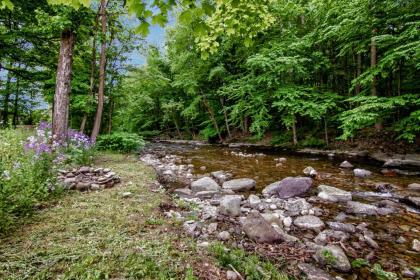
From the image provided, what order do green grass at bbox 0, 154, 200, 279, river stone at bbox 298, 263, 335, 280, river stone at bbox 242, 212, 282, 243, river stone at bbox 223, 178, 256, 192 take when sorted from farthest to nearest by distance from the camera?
river stone at bbox 223, 178, 256, 192
river stone at bbox 242, 212, 282, 243
river stone at bbox 298, 263, 335, 280
green grass at bbox 0, 154, 200, 279

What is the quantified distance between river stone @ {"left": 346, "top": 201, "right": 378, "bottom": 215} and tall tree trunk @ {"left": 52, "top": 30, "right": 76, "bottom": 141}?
Result: 8.15 m

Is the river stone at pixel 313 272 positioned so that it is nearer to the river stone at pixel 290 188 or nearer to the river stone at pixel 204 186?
the river stone at pixel 290 188

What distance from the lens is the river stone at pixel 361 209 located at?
178 inches

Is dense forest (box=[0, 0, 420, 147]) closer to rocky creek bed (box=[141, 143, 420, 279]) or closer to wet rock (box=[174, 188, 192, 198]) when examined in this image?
rocky creek bed (box=[141, 143, 420, 279])

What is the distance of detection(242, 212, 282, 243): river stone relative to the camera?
320 centimetres

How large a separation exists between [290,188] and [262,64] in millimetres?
9268

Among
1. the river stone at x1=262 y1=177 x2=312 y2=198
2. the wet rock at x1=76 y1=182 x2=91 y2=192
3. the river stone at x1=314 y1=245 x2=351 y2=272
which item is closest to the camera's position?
the river stone at x1=314 y1=245 x2=351 y2=272

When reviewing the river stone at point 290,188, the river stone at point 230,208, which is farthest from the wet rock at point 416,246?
the river stone at point 230,208

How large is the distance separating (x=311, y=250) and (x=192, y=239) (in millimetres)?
1549

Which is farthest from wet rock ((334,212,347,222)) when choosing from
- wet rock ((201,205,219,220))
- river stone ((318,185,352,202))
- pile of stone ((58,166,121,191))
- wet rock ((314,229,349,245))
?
pile of stone ((58,166,121,191))

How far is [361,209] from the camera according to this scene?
15.2 feet

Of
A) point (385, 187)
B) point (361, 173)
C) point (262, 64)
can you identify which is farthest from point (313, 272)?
point (262, 64)

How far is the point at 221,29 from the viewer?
3336 mm

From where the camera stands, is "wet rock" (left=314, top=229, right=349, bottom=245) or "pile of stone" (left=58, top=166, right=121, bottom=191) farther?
"pile of stone" (left=58, top=166, right=121, bottom=191)
